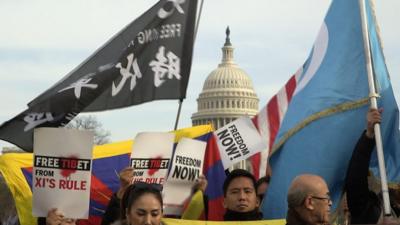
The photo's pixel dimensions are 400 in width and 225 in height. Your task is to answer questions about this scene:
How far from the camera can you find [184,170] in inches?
257

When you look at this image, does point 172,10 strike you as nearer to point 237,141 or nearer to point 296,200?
point 237,141

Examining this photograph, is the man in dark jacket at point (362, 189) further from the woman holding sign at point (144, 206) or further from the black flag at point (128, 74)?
the black flag at point (128, 74)

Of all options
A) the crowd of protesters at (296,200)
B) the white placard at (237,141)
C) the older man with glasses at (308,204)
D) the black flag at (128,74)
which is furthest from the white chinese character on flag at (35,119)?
the older man with glasses at (308,204)

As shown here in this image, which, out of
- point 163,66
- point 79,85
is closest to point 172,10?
point 163,66

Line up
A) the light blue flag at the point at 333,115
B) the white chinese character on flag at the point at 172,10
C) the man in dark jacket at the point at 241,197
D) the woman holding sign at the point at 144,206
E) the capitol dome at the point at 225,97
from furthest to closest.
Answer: the capitol dome at the point at 225,97 < the white chinese character on flag at the point at 172,10 < the light blue flag at the point at 333,115 < the man in dark jacket at the point at 241,197 < the woman holding sign at the point at 144,206

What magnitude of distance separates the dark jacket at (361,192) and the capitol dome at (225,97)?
8552cm

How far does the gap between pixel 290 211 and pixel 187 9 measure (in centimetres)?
321

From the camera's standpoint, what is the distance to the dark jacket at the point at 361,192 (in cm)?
475

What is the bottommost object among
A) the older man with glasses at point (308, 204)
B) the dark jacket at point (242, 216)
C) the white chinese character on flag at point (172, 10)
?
the dark jacket at point (242, 216)

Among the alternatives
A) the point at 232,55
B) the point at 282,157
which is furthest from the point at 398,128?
the point at 232,55

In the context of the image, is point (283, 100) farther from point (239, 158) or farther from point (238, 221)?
point (238, 221)

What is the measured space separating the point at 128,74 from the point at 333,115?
1.69 meters

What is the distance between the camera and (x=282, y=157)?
18.1ft

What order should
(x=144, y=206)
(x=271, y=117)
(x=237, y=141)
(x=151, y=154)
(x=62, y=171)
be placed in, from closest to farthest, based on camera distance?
(x=144, y=206)
(x=62, y=171)
(x=151, y=154)
(x=237, y=141)
(x=271, y=117)
